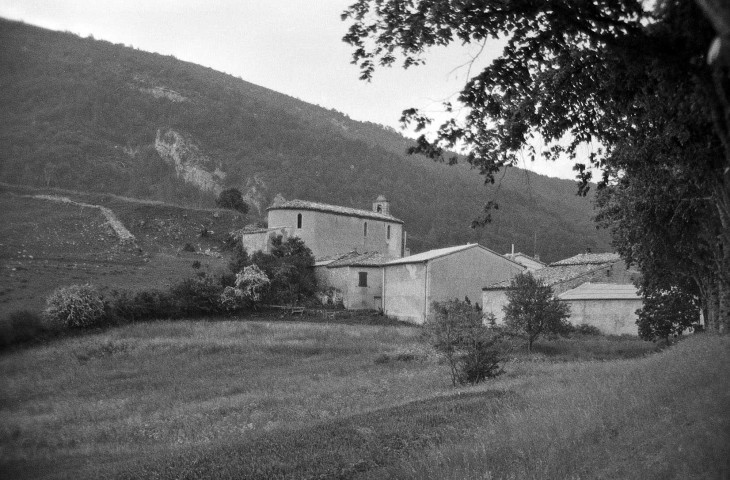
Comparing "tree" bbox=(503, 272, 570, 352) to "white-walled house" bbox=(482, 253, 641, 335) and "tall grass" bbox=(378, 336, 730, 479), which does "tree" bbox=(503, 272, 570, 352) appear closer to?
"white-walled house" bbox=(482, 253, 641, 335)

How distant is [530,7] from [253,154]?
374 feet

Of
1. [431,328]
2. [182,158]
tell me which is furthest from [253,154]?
[431,328]

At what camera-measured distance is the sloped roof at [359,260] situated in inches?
1866

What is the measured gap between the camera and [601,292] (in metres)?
41.0

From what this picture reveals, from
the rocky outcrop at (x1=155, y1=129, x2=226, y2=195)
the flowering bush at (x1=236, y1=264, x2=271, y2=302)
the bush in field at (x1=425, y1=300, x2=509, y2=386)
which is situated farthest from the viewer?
the rocky outcrop at (x1=155, y1=129, x2=226, y2=195)

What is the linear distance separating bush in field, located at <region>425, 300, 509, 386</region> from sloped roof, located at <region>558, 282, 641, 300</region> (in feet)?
66.6

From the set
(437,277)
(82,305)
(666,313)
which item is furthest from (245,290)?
(666,313)

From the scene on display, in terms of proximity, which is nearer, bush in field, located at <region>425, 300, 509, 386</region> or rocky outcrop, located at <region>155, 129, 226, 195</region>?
bush in field, located at <region>425, 300, 509, 386</region>

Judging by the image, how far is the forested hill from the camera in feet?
306

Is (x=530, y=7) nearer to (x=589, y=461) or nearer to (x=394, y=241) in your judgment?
(x=589, y=461)

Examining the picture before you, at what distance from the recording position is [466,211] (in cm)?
10431

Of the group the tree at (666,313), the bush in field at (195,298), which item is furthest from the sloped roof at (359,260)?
the tree at (666,313)

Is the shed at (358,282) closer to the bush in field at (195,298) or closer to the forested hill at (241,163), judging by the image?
the bush in field at (195,298)

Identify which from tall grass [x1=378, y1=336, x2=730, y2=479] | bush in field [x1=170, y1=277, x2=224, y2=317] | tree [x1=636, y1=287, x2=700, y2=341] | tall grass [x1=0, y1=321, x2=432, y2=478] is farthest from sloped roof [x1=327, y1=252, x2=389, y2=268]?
tall grass [x1=378, y1=336, x2=730, y2=479]
